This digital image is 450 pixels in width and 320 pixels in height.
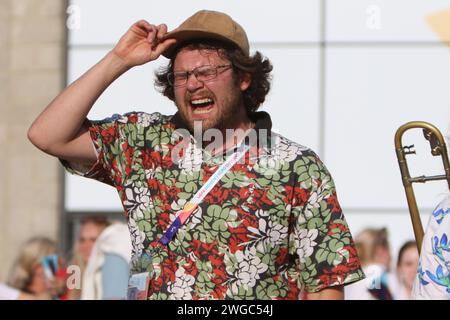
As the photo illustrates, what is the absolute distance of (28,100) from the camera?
10.8m

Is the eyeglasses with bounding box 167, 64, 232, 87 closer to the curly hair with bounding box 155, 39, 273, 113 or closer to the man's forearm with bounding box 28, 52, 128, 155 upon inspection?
the curly hair with bounding box 155, 39, 273, 113

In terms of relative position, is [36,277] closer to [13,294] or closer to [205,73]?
[13,294]

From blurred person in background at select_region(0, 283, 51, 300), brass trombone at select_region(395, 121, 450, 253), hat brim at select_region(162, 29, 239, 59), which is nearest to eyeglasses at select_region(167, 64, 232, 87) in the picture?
hat brim at select_region(162, 29, 239, 59)

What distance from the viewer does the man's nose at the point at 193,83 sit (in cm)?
452

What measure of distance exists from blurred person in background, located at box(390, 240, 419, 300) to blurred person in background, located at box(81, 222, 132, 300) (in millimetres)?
1701

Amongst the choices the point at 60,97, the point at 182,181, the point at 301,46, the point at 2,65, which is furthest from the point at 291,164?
the point at 2,65

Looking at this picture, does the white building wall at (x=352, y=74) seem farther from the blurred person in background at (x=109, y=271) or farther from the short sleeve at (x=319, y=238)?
the short sleeve at (x=319, y=238)

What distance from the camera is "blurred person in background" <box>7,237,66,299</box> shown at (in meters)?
8.04

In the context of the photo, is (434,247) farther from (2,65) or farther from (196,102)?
(2,65)

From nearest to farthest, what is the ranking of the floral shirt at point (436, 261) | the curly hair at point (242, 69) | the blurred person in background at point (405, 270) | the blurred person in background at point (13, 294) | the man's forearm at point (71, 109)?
the floral shirt at point (436, 261), the man's forearm at point (71, 109), the curly hair at point (242, 69), the blurred person in background at point (13, 294), the blurred person in background at point (405, 270)

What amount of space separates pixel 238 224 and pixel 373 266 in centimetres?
432

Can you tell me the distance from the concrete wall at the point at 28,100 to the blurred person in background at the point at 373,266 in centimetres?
274

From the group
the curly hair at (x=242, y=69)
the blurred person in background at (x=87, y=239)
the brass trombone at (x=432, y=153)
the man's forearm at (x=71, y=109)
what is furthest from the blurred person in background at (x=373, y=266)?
the man's forearm at (x=71, y=109)

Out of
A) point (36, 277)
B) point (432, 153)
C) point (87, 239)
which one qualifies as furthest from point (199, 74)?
point (87, 239)
